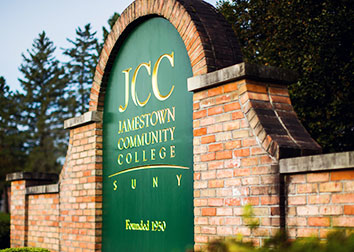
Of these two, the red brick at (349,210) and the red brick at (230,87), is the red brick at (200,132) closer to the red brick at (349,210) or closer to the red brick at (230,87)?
the red brick at (230,87)

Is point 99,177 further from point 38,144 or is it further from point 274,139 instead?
point 38,144

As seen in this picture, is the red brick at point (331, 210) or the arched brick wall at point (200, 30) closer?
the red brick at point (331, 210)

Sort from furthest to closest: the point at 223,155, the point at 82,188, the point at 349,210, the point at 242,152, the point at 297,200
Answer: the point at 82,188
the point at 223,155
the point at 242,152
the point at 297,200
the point at 349,210

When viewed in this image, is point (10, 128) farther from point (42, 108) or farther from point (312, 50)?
point (312, 50)

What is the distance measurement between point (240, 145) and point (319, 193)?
955mm

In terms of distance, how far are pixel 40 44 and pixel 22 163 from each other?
1123 cm

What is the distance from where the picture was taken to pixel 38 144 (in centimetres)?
4419

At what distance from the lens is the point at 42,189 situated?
8.28 metres

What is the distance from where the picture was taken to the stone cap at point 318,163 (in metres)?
3.61

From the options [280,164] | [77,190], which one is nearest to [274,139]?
[280,164]

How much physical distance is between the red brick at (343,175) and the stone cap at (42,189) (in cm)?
509

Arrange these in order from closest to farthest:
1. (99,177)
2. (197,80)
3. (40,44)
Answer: (197,80), (99,177), (40,44)

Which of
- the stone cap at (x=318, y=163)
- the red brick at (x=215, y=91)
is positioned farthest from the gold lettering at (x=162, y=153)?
the stone cap at (x=318, y=163)

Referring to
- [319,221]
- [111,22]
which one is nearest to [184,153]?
[319,221]
